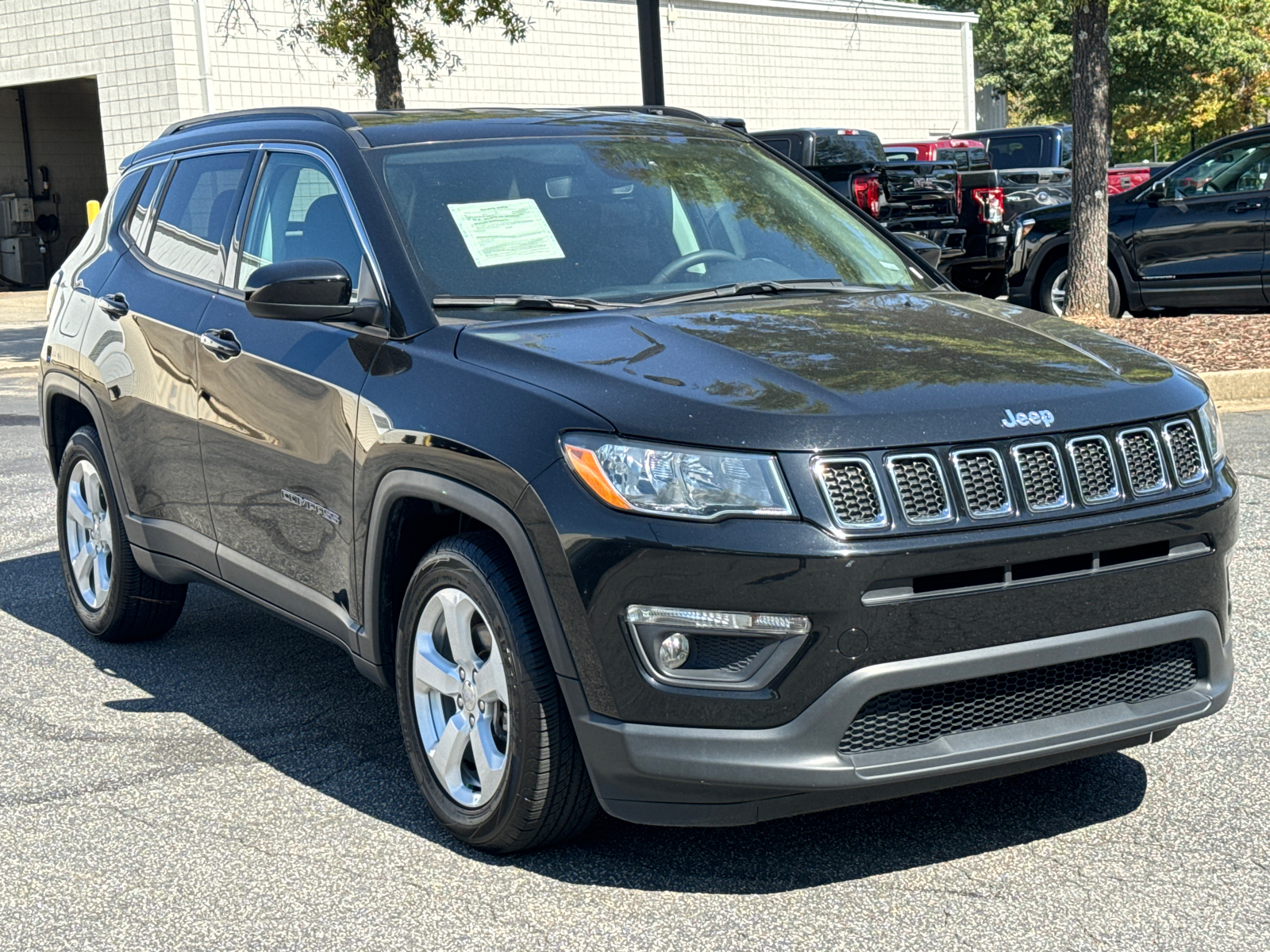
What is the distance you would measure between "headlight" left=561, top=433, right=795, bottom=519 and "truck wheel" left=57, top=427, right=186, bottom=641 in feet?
9.47

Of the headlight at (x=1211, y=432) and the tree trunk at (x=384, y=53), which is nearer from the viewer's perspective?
the headlight at (x=1211, y=432)

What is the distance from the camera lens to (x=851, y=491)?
3.24m

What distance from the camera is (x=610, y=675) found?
3.34m

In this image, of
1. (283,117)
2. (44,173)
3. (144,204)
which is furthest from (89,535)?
(44,173)

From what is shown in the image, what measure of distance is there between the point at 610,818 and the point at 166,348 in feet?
7.50

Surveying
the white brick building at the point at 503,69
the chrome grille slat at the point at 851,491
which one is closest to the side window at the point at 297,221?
the chrome grille slat at the point at 851,491

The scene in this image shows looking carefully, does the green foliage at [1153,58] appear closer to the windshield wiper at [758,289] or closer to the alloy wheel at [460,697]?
the windshield wiper at [758,289]

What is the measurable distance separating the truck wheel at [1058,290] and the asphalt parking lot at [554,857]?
9.61 meters

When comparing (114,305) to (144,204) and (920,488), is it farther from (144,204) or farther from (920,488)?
(920,488)

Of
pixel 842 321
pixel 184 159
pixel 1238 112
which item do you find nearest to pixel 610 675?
pixel 842 321

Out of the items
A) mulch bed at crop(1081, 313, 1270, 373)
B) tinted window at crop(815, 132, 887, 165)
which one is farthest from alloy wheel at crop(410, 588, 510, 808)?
tinted window at crop(815, 132, 887, 165)

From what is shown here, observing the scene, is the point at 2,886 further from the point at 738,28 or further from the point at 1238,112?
the point at 1238,112

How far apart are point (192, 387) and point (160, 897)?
1856 millimetres

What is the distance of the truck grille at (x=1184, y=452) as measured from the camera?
3592 millimetres
